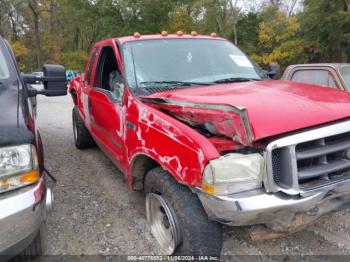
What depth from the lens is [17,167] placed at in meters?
2.23

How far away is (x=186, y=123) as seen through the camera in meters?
2.87

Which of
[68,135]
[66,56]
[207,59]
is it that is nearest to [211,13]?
[66,56]

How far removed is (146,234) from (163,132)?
1.18 metres

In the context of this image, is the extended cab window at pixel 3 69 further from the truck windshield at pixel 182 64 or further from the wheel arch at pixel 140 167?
the wheel arch at pixel 140 167

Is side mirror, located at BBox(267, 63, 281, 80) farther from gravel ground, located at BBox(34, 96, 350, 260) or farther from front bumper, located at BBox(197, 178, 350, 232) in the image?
front bumper, located at BBox(197, 178, 350, 232)

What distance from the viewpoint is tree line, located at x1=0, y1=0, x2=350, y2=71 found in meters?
19.7

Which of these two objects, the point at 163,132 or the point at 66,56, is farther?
the point at 66,56

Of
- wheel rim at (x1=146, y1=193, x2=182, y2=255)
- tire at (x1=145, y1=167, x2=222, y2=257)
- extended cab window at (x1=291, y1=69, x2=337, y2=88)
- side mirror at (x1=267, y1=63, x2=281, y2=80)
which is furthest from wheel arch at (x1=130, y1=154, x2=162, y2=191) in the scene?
extended cab window at (x1=291, y1=69, x2=337, y2=88)

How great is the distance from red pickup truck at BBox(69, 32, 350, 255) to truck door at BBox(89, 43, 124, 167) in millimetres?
167

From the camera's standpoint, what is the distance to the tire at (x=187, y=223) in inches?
101

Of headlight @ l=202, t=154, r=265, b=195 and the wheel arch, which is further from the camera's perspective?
the wheel arch

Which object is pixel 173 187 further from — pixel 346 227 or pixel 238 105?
pixel 346 227

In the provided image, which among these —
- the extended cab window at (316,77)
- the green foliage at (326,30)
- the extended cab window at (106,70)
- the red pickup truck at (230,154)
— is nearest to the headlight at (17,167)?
the red pickup truck at (230,154)

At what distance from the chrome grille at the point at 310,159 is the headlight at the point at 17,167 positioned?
1488 millimetres
